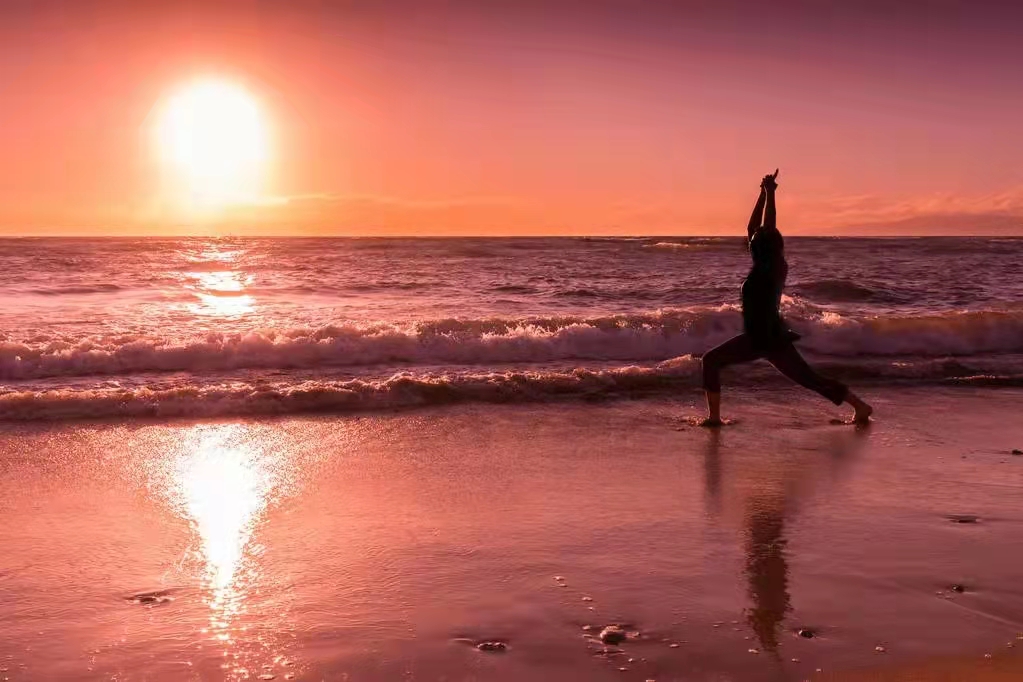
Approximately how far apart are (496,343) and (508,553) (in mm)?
8165

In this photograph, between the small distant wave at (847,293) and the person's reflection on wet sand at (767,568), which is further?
the small distant wave at (847,293)

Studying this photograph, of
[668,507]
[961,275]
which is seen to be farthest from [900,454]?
[961,275]

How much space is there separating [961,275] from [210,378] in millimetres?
25593

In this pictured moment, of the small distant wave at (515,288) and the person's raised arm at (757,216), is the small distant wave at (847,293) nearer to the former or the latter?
the small distant wave at (515,288)

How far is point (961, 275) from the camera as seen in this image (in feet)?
98.0

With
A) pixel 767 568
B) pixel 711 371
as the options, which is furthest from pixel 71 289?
pixel 767 568

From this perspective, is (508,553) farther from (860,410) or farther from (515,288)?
(515,288)

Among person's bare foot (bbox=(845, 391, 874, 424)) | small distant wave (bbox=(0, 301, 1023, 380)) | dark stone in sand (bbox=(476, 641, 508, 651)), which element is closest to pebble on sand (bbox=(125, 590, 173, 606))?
dark stone in sand (bbox=(476, 641, 508, 651))

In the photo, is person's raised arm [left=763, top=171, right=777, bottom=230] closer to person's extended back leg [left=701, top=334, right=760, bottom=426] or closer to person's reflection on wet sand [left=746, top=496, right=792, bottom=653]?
person's extended back leg [left=701, top=334, right=760, bottom=426]

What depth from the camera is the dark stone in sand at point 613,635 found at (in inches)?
155

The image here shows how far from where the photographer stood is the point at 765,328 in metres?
8.34

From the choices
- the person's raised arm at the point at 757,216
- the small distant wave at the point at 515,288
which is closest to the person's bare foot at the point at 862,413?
the person's raised arm at the point at 757,216

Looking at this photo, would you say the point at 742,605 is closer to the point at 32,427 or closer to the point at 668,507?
the point at 668,507

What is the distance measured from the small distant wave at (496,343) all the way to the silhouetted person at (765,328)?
4.58m
